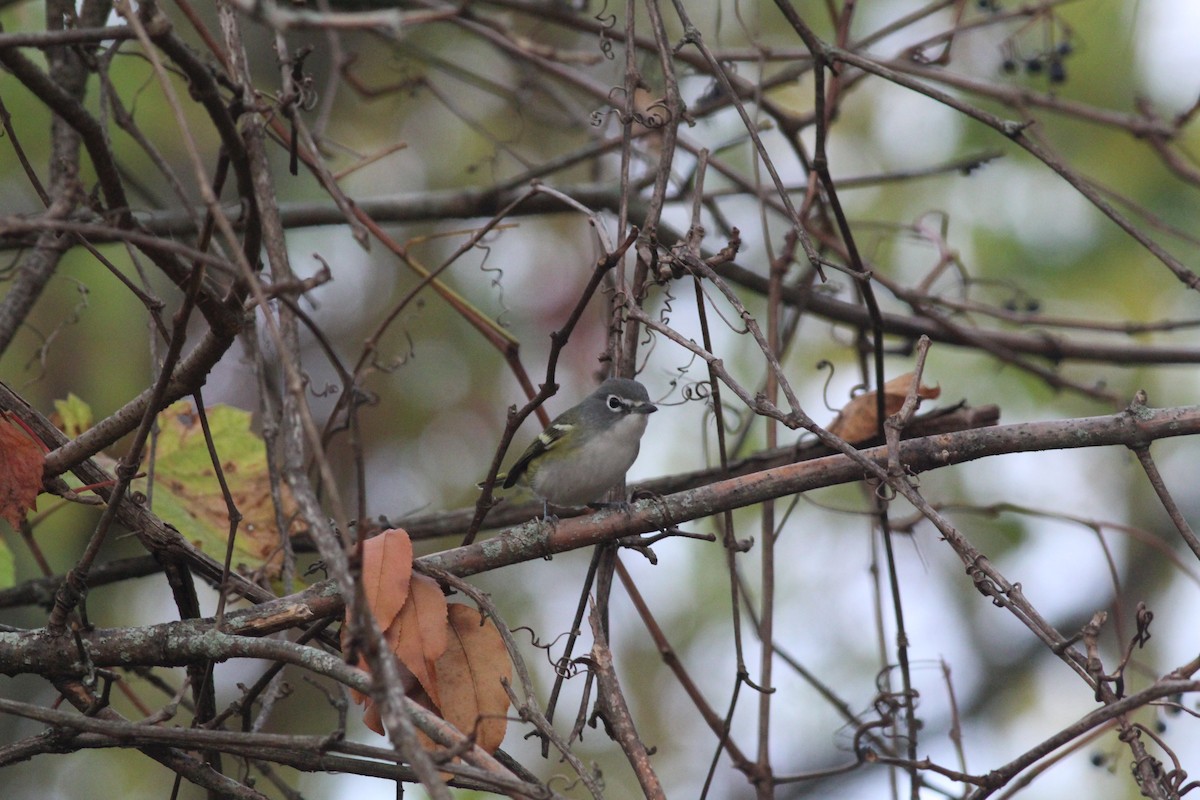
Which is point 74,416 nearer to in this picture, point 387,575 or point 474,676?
point 387,575

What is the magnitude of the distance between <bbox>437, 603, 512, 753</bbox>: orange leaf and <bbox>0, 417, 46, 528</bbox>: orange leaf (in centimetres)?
116

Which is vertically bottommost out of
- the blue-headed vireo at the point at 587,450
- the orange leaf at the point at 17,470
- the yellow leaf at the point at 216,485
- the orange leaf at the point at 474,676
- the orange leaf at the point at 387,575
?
the orange leaf at the point at 474,676

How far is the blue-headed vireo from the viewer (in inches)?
173

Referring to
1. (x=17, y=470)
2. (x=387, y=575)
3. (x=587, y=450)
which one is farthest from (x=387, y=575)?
(x=587, y=450)

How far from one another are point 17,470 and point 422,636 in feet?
3.94

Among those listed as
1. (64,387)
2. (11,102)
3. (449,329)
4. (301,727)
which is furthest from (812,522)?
(11,102)

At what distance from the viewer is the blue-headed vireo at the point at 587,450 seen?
4.39m

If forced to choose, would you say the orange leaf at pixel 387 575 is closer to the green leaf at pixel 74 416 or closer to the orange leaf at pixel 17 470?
the orange leaf at pixel 17 470

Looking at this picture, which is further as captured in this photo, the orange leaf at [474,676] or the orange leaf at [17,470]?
the orange leaf at [17,470]

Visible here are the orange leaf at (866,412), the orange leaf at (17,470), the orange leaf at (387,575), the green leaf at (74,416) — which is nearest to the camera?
the orange leaf at (387,575)

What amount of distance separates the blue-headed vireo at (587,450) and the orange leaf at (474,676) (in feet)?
5.10

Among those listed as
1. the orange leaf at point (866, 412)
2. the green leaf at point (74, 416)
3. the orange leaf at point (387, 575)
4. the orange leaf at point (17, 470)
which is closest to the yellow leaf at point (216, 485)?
the green leaf at point (74, 416)

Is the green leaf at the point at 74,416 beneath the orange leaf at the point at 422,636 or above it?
above

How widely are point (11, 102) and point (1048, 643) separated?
5.16m
